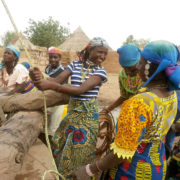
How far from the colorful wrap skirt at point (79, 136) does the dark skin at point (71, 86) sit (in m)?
0.27

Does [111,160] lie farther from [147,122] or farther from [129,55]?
[129,55]

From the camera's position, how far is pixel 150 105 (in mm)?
1019

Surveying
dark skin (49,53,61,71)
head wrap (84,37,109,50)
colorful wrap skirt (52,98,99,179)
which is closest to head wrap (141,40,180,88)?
head wrap (84,37,109,50)

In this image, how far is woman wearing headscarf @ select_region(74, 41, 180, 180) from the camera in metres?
1.02

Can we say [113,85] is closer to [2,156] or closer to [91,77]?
[91,77]

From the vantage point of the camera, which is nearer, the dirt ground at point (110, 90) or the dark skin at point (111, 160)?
the dark skin at point (111, 160)

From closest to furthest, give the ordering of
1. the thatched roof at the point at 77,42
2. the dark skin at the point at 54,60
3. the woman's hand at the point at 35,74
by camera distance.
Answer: the woman's hand at the point at 35,74 < the dark skin at the point at 54,60 < the thatched roof at the point at 77,42

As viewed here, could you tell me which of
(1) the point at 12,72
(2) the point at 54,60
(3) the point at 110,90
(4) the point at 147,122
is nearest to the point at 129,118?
(4) the point at 147,122

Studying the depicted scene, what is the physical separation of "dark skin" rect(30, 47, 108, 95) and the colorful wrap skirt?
0.89 feet

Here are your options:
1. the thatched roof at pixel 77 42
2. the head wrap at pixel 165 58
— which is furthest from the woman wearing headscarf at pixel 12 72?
the thatched roof at pixel 77 42

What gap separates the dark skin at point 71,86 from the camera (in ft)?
4.11

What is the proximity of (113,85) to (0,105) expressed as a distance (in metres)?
9.17

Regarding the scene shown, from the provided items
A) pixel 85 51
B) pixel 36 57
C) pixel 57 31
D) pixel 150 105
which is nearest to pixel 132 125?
pixel 150 105

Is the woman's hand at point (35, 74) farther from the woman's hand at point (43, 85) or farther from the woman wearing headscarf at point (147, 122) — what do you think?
the woman wearing headscarf at point (147, 122)
